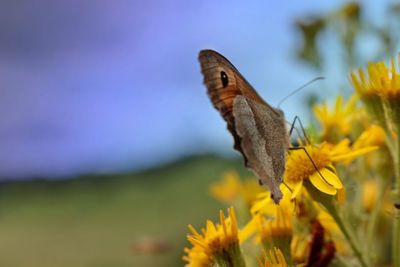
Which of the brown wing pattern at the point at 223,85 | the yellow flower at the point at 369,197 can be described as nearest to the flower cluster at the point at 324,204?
the brown wing pattern at the point at 223,85

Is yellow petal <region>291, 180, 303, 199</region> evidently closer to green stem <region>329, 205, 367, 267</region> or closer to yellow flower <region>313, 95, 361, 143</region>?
green stem <region>329, 205, 367, 267</region>

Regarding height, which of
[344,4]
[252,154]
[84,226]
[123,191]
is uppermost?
[123,191]

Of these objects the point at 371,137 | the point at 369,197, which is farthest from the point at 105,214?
the point at 371,137

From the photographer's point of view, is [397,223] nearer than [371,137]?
Yes

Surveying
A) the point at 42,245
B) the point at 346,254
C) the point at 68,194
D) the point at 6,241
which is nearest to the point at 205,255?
the point at 346,254

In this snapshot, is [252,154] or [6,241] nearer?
[252,154]

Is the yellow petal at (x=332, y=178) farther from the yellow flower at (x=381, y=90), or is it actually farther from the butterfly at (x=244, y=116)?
the yellow flower at (x=381, y=90)

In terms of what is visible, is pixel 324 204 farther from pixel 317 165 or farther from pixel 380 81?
pixel 380 81

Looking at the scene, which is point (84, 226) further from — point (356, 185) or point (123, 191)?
point (356, 185)
